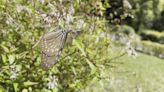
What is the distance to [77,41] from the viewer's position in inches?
126

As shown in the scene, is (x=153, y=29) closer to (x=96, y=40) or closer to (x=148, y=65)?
(x=148, y=65)

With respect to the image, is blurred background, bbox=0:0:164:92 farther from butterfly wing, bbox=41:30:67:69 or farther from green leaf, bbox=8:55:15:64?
butterfly wing, bbox=41:30:67:69

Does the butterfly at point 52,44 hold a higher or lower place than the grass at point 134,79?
higher

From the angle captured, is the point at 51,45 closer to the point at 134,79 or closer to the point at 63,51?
the point at 63,51

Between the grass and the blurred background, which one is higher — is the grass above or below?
below

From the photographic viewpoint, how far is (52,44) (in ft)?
9.58

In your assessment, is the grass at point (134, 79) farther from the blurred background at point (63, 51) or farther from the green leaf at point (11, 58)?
the green leaf at point (11, 58)

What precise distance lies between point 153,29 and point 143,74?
665 cm

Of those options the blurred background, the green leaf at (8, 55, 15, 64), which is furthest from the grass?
the green leaf at (8, 55, 15, 64)

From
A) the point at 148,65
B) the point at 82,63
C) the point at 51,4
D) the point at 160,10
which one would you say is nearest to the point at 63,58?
the point at 82,63

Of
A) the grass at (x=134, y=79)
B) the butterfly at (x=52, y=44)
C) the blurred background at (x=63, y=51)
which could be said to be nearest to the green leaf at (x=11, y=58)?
the blurred background at (x=63, y=51)

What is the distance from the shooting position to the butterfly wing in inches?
115

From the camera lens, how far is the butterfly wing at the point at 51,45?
292 centimetres

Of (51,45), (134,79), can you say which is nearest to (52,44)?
(51,45)
